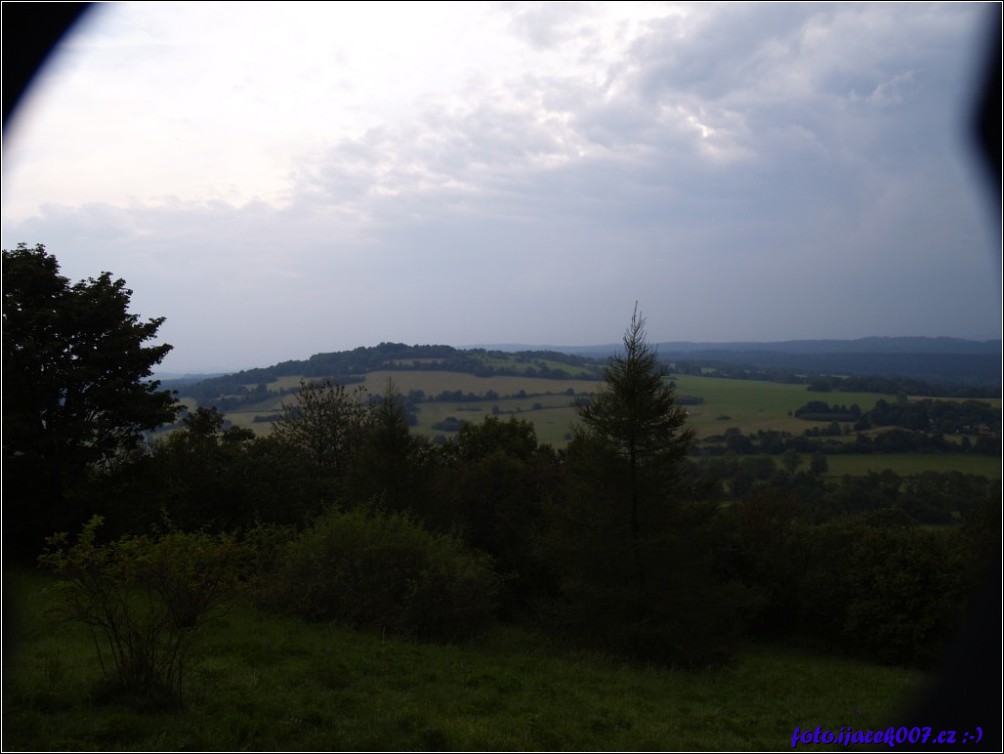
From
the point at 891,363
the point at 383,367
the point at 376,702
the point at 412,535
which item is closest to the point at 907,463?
the point at 891,363

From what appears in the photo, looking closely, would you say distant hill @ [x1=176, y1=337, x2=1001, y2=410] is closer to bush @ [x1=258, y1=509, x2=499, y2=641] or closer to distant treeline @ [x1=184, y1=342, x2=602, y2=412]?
distant treeline @ [x1=184, y1=342, x2=602, y2=412]

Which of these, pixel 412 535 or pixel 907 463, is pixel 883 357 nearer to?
pixel 907 463

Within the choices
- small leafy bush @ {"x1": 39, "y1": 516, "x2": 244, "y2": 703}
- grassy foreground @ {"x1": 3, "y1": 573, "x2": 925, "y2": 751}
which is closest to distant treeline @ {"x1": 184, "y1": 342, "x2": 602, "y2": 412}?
grassy foreground @ {"x1": 3, "y1": 573, "x2": 925, "y2": 751}

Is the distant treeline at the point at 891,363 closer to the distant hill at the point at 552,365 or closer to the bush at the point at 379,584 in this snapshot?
the distant hill at the point at 552,365

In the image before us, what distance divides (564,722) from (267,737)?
3.04m

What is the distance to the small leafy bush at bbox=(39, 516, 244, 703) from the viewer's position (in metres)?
6.39

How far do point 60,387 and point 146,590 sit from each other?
10872 millimetres

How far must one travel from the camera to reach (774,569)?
2448 cm

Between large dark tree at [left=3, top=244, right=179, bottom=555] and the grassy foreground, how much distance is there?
443 centimetres

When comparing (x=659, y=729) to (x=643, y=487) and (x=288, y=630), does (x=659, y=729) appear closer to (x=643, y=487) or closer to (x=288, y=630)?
(x=288, y=630)

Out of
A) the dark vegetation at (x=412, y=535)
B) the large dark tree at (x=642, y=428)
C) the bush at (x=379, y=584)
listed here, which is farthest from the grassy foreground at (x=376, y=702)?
the large dark tree at (x=642, y=428)

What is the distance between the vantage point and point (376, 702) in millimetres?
7293

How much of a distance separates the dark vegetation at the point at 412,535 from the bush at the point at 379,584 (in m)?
0.04

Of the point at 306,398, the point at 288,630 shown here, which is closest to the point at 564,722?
the point at 288,630
